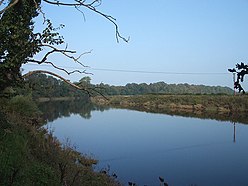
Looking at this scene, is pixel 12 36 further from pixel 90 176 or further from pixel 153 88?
pixel 153 88

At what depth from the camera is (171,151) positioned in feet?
52.2

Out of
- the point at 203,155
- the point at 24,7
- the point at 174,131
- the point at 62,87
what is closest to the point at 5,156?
the point at 24,7

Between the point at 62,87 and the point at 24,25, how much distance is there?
8350 centimetres

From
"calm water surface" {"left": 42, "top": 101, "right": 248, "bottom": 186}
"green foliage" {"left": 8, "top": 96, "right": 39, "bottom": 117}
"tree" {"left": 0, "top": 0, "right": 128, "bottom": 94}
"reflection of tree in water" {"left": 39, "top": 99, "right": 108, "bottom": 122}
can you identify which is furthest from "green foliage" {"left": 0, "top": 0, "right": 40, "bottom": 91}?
"reflection of tree in water" {"left": 39, "top": 99, "right": 108, "bottom": 122}

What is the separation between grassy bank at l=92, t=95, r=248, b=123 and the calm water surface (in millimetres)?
10965

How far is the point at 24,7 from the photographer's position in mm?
5723

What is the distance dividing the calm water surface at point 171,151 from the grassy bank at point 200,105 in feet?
36.0

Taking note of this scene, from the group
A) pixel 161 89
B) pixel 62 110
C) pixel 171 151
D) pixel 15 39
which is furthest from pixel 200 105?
pixel 161 89

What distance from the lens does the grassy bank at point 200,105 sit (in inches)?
1419

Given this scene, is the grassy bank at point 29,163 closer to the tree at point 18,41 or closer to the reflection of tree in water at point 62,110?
the tree at point 18,41

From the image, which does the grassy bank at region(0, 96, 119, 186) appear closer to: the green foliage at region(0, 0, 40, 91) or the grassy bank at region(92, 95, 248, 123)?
the green foliage at region(0, 0, 40, 91)

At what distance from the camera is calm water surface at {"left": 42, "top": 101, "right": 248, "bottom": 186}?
1138 cm

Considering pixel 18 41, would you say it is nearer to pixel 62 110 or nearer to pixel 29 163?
pixel 29 163

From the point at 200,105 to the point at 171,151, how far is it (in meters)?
28.6
